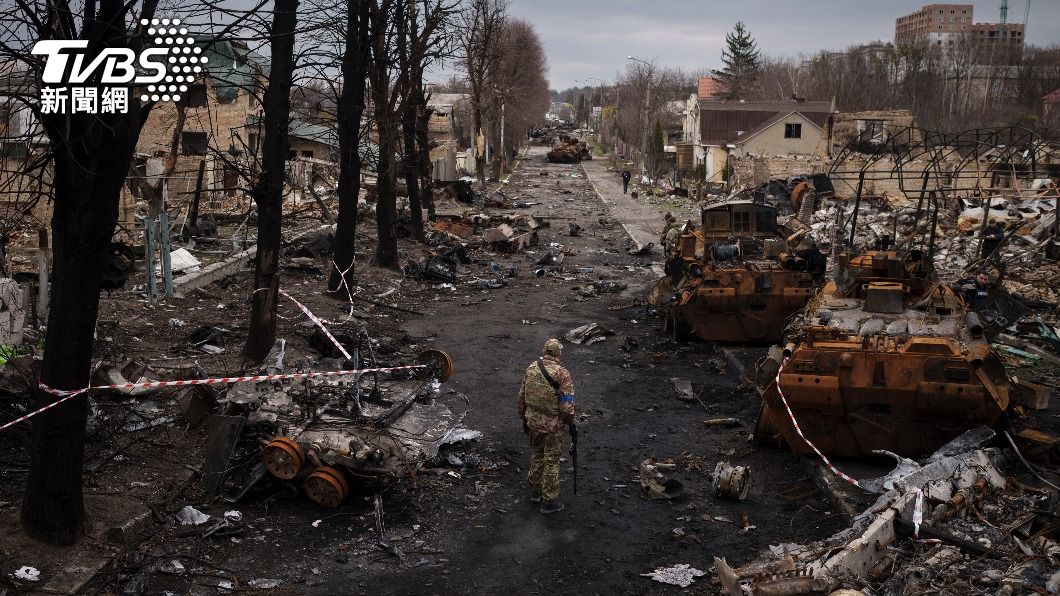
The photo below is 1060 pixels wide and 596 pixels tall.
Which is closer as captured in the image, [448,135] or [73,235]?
[73,235]

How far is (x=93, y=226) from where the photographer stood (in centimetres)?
688

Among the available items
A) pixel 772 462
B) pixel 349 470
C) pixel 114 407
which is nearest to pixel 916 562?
pixel 772 462

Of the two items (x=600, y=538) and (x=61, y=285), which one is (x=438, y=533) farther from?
(x=61, y=285)

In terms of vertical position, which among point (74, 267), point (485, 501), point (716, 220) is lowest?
point (485, 501)

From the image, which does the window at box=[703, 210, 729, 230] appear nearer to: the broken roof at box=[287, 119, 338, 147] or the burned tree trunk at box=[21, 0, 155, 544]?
the broken roof at box=[287, 119, 338, 147]

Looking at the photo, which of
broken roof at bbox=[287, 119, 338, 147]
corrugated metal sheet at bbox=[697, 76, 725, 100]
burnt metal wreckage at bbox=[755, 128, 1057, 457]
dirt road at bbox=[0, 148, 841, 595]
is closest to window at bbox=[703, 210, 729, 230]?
dirt road at bbox=[0, 148, 841, 595]

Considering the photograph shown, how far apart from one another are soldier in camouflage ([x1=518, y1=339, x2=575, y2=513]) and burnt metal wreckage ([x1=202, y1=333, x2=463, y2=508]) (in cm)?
109

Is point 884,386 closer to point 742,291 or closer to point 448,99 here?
point 742,291

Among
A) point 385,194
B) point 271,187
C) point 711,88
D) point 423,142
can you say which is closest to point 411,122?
point 423,142

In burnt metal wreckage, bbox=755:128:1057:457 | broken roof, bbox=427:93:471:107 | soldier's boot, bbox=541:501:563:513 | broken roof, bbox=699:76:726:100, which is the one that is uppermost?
broken roof, bbox=699:76:726:100

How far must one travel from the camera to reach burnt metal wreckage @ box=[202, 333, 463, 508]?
8.51m

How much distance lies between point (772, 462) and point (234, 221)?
20890 mm

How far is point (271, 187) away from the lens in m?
12.1

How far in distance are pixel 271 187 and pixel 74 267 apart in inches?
Answer: 210
